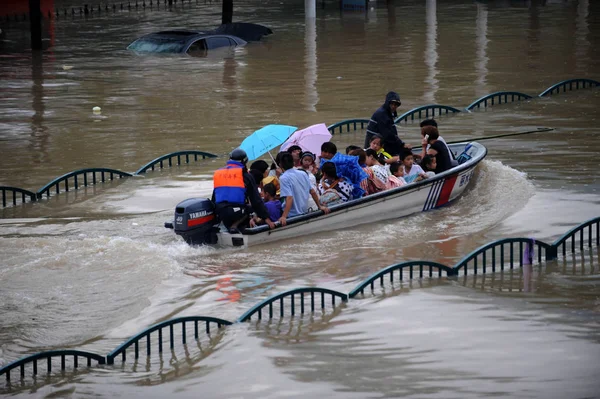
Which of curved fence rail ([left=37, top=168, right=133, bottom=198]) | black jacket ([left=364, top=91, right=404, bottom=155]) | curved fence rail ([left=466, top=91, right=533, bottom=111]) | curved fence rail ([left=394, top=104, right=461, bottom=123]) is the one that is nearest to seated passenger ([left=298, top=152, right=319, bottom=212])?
black jacket ([left=364, top=91, right=404, bottom=155])

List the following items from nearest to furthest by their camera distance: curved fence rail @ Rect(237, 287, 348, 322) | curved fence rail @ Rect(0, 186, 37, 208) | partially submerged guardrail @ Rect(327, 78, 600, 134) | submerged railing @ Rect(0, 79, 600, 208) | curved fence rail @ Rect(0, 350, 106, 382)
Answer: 1. curved fence rail @ Rect(0, 350, 106, 382)
2. curved fence rail @ Rect(237, 287, 348, 322)
3. curved fence rail @ Rect(0, 186, 37, 208)
4. submerged railing @ Rect(0, 79, 600, 208)
5. partially submerged guardrail @ Rect(327, 78, 600, 134)

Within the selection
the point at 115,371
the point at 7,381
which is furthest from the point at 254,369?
the point at 7,381

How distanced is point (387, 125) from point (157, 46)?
68.7 feet

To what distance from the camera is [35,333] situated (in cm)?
1052

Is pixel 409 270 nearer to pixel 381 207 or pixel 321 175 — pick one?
pixel 381 207

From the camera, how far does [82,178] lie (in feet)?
57.2

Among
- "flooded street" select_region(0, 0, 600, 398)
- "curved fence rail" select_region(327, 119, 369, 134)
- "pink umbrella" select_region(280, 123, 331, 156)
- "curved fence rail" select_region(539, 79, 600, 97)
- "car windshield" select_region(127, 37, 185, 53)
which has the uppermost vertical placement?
"car windshield" select_region(127, 37, 185, 53)

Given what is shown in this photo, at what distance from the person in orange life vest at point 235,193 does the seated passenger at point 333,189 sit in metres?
1.21

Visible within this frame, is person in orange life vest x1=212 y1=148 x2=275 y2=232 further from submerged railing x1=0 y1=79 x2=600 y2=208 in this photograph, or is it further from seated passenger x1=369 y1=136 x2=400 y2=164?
submerged railing x1=0 y1=79 x2=600 y2=208

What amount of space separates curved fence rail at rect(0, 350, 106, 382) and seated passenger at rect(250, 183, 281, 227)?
165 inches

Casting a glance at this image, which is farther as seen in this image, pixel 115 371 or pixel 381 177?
pixel 381 177

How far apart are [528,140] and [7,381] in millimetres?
12407

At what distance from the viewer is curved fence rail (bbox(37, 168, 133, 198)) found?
16.1m

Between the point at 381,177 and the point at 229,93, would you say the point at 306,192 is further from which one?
the point at 229,93
